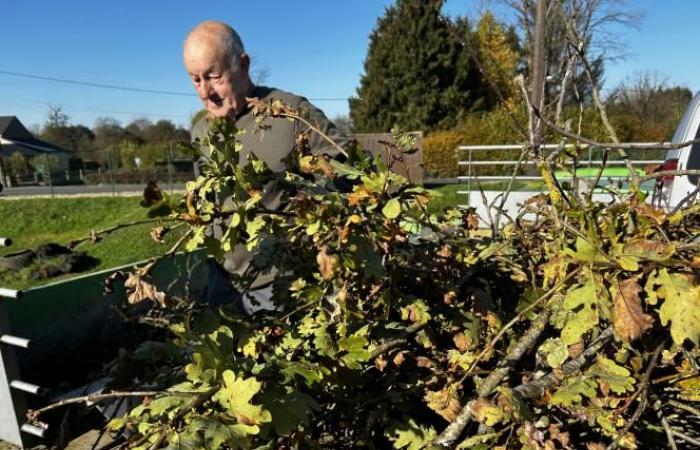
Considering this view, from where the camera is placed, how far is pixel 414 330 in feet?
3.83

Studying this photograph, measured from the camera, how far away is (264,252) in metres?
1.26

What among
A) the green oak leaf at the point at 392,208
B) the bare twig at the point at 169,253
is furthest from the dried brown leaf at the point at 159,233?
the green oak leaf at the point at 392,208

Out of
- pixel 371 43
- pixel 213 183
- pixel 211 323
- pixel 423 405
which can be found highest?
pixel 371 43

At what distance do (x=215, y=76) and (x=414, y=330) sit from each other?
1566mm

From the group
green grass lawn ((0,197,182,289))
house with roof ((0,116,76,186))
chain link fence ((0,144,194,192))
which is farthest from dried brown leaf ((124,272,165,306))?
house with roof ((0,116,76,186))

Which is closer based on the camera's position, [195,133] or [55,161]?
[195,133]

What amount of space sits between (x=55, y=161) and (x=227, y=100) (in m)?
36.4

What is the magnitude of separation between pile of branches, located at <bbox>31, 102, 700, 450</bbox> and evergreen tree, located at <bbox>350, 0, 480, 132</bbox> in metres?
29.0

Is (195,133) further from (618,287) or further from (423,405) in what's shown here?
(618,287)

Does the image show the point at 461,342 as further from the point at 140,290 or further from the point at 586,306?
the point at 140,290

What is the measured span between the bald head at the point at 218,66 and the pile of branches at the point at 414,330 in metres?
1.01

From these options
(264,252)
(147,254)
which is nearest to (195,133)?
(264,252)

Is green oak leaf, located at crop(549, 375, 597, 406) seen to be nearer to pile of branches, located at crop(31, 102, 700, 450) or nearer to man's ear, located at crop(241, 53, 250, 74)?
pile of branches, located at crop(31, 102, 700, 450)

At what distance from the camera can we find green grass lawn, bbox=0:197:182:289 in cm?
942
